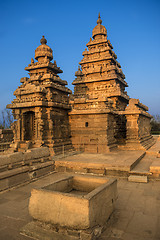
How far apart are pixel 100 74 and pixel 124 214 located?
14785 millimetres

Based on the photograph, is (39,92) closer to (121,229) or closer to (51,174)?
(51,174)

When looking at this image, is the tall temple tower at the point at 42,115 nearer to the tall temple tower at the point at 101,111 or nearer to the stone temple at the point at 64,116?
the stone temple at the point at 64,116

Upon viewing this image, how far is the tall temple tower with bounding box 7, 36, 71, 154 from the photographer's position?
1063cm

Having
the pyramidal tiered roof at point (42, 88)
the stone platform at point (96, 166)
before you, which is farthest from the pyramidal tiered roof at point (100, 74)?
the stone platform at point (96, 166)

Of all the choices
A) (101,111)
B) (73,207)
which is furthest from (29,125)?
(73,207)

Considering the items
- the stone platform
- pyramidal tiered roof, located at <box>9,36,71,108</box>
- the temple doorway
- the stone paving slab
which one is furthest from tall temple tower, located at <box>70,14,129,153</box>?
the stone paving slab

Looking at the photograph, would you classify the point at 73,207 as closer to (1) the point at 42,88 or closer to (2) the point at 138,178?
(2) the point at 138,178

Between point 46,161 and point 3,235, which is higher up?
point 46,161

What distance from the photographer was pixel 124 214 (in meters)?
4.36

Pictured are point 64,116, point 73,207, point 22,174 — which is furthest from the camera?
point 64,116

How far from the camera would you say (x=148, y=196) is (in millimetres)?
5469

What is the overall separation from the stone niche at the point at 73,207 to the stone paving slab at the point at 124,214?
1.17ft

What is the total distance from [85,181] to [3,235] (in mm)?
2059

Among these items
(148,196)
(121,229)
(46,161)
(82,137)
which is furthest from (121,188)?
(82,137)
